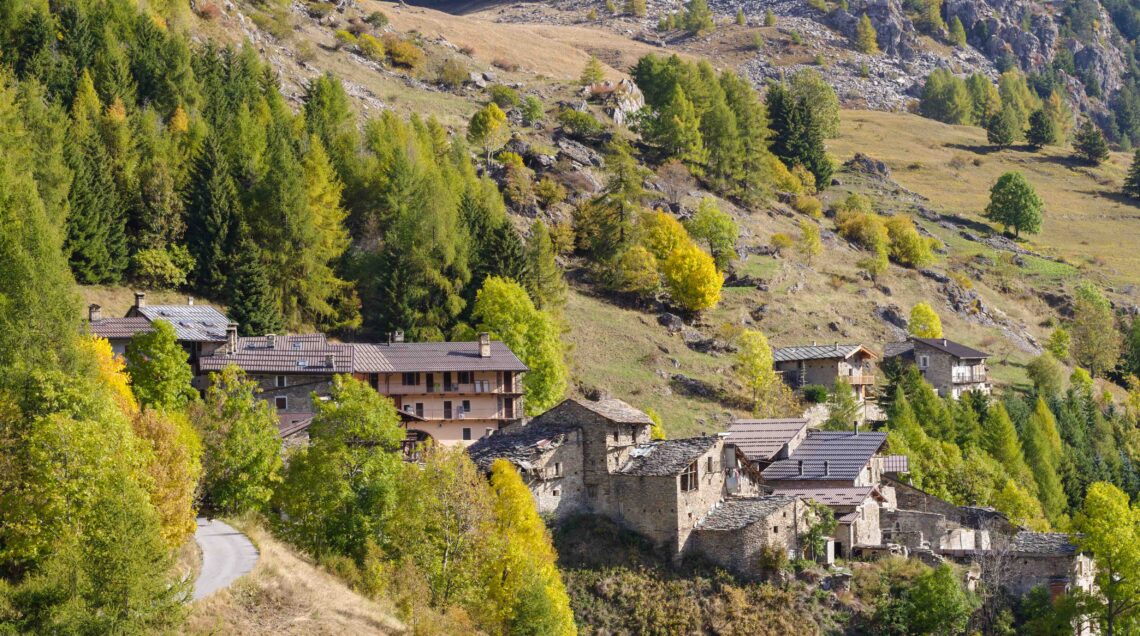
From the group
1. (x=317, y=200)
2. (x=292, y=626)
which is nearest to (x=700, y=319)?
(x=317, y=200)

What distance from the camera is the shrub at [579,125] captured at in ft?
461

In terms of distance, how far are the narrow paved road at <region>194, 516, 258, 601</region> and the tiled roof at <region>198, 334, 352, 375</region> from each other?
22.0m

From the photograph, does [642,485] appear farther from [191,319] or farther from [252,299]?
[252,299]

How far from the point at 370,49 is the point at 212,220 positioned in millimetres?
77224

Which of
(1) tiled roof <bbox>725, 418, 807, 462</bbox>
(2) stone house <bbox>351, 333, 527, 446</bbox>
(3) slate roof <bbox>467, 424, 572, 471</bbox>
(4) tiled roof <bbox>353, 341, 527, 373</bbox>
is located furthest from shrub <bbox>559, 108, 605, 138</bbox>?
(3) slate roof <bbox>467, 424, 572, 471</bbox>

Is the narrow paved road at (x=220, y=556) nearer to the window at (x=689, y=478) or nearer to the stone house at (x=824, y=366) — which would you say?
the window at (x=689, y=478)

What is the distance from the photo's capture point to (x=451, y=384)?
76250 millimetres

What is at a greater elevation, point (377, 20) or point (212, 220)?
point (377, 20)

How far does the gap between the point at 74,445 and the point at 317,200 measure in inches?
2097

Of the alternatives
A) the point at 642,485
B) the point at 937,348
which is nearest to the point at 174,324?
the point at 642,485

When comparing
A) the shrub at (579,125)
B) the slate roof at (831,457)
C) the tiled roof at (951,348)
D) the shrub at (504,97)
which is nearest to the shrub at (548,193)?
the shrub at (579,125)

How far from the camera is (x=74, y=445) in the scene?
127 ft

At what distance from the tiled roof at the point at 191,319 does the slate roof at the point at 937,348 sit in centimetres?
5632

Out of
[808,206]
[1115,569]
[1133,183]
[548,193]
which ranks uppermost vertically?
[548,193]
